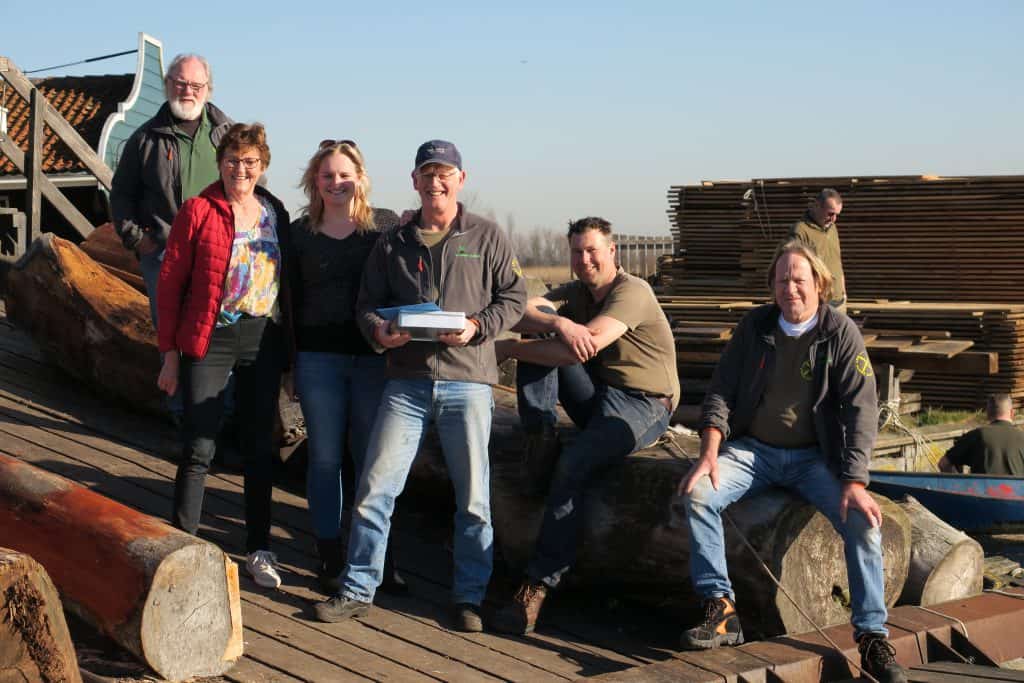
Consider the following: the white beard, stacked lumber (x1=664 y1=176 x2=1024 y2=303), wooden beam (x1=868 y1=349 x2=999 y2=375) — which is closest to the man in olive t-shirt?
the white beard

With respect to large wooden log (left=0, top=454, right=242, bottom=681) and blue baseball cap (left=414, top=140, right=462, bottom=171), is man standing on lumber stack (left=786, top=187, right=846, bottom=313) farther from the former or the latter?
large wooden log (left=0, top=454, right=242, bottom=681)

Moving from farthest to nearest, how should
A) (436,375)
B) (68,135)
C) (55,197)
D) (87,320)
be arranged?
(55,197)
(68,135)
(87,320)
(436,375)

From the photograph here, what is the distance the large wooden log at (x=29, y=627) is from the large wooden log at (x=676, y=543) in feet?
8.46

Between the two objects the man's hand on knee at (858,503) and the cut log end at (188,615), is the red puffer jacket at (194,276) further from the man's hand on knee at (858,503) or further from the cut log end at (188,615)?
the man's hand on knee at (858,503)

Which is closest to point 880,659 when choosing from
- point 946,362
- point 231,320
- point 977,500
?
point 231,320

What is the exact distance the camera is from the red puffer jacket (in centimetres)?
529

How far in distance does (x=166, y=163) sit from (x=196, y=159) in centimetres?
15

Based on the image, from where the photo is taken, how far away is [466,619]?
208 inches

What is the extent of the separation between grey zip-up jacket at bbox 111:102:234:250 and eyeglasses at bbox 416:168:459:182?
1547mm

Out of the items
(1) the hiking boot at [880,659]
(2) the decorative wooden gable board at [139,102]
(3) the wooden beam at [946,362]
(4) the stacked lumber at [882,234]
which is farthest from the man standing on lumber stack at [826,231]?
(2) the decorative wooden gable board at [139,102]

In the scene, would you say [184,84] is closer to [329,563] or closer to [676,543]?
[329,563]

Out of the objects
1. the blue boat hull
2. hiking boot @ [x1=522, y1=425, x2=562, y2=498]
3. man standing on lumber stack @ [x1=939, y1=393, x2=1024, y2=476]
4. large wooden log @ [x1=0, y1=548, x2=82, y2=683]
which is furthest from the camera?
man standing on lumber stack @ [x1=939, y1=393, x2=1024, y2=476]

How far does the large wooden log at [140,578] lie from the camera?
4.35m

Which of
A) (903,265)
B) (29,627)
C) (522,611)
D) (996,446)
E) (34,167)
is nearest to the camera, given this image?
(29,627)
